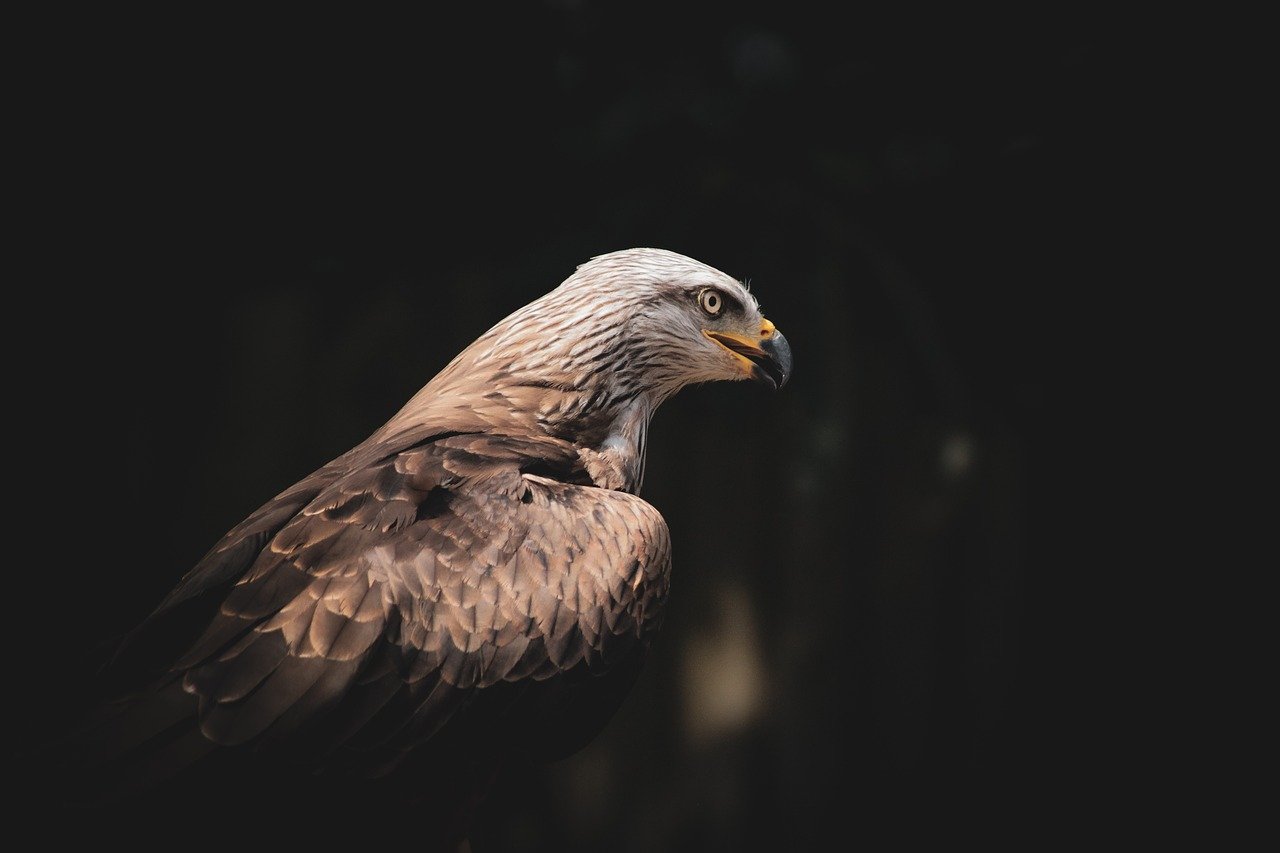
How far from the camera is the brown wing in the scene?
209 cm

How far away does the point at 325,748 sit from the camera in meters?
2.12

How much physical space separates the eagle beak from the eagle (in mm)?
276

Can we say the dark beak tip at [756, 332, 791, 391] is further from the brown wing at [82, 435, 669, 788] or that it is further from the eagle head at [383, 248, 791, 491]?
the brown wing at [82, 435, 669, 788]

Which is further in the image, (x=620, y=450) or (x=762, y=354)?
(x=762, y=354)

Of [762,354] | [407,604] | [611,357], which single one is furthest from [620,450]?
[407,604]

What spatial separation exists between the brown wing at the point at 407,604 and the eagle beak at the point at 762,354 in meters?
0.54

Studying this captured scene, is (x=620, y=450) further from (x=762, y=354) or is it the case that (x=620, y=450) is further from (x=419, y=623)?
(x=419, y=623)

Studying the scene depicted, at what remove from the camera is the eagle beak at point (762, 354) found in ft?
9.40

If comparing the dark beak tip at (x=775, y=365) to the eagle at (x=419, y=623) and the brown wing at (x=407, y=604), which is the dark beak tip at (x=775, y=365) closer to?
the eagle at (x=419, y=623)

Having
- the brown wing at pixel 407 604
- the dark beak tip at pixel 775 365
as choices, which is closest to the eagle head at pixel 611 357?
the dark beak tip at pixel 775 365

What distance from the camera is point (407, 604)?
87.4 inches

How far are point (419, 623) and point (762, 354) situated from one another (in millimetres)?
1109

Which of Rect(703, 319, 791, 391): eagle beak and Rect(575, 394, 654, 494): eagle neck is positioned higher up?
Rect(703, 319, 791, 391): eagle beak

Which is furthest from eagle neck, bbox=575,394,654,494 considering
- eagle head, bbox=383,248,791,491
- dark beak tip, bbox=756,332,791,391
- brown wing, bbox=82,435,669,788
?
dark beak tip, bbox=756,332,791,391
